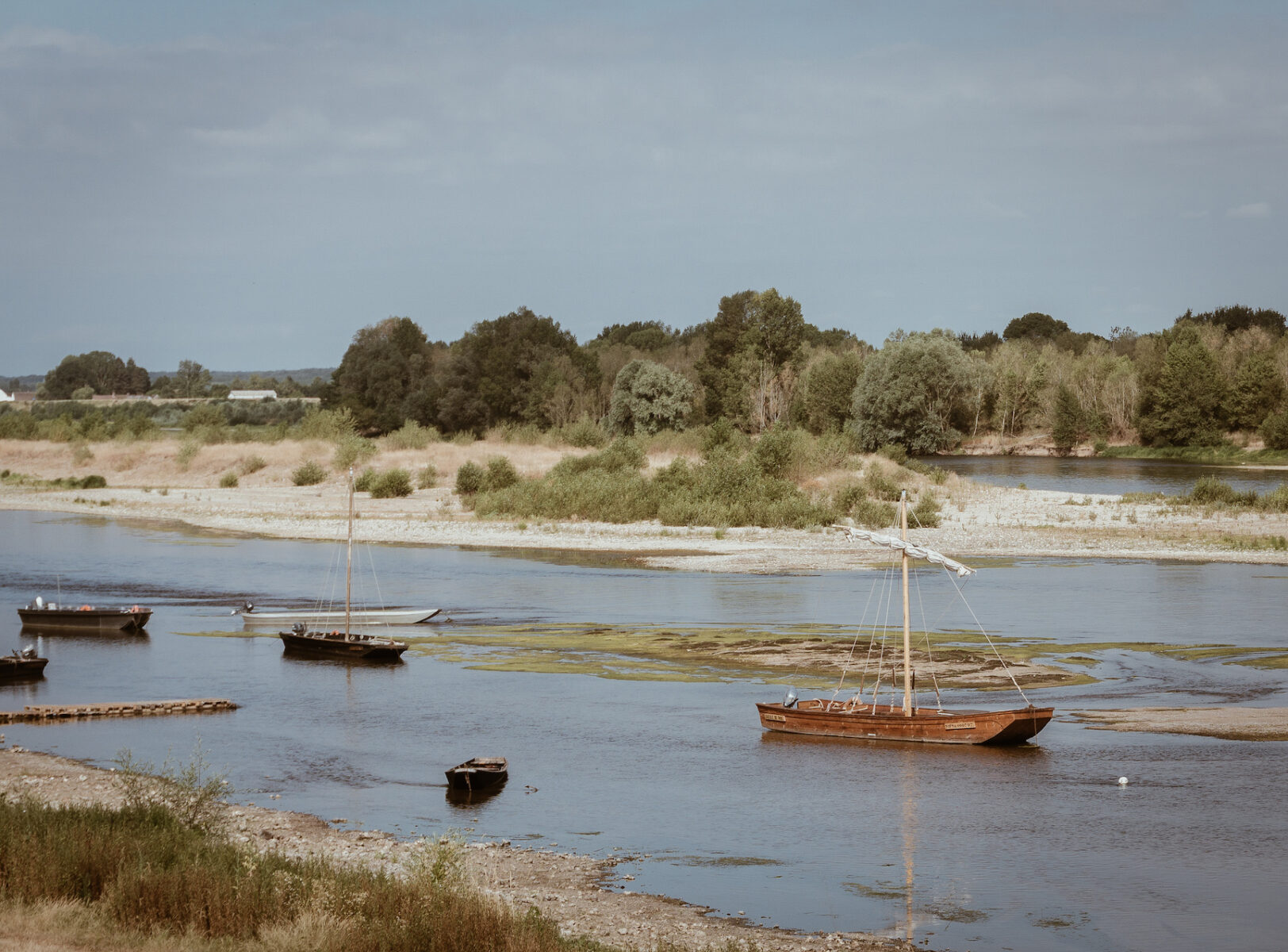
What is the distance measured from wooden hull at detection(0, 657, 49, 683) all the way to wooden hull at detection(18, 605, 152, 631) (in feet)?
22.2

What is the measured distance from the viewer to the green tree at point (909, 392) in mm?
118000

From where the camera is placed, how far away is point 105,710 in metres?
27.0

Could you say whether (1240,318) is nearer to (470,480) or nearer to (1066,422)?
(1066,422)

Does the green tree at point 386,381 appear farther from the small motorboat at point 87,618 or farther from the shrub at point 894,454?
the small motorboat at point 87,618

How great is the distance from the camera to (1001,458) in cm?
12581

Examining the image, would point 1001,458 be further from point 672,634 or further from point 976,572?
point 672,634

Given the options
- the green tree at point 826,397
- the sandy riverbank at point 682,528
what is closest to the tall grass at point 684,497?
the sandy riverbank at point 682,528

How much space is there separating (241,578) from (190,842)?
121 feet

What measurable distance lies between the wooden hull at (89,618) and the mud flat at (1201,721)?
25822mm

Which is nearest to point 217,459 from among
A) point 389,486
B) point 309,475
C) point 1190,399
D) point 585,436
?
point 309,475

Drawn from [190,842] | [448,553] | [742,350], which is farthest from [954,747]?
[742,350]

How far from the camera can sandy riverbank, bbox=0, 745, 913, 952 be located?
14906 millimetres

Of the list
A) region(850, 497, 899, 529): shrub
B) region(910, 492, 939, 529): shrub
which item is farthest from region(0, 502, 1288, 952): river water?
region(910, 492, 939, 529): shrub

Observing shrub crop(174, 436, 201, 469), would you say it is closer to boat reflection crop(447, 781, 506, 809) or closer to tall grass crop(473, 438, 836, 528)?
tall grass crop(473, 438, 836, 528)
